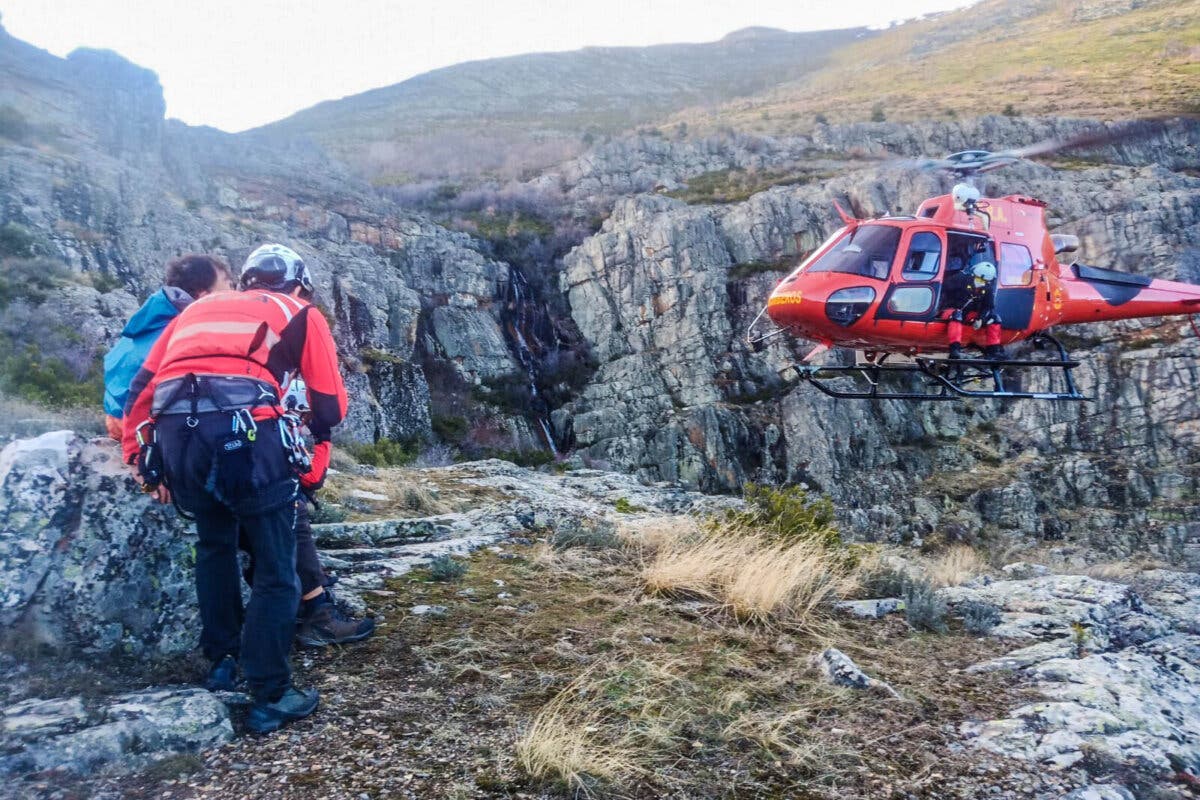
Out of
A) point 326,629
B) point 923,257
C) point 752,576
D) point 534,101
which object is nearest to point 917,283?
point 923,257

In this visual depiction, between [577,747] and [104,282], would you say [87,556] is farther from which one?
[104,282]

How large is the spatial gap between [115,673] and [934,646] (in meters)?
4.46

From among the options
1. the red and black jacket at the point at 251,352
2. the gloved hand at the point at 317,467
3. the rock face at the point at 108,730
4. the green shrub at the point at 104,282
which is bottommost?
the rock face at the point at 108,730

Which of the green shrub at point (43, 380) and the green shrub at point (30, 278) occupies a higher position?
the green shrub at point (30, 278)

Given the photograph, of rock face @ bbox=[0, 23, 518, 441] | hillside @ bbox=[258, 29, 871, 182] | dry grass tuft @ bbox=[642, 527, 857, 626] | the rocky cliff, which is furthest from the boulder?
hillside @ bbox=[258, 29, 871, 182]

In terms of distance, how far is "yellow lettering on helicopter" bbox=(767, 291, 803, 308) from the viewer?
7.59 meters

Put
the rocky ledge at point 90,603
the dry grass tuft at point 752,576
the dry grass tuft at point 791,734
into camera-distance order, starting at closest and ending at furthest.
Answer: the rocky ledge at point 90,603 < the dry grass tuft at point 791,734 < the dry grass tuft at point 752,576

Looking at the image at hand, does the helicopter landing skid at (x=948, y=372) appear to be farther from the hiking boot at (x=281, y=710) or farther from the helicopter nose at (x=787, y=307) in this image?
the hiking boot at (x=281, y=710)

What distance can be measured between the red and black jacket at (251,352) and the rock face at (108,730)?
97 centimetres

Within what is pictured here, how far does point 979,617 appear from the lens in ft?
16.1

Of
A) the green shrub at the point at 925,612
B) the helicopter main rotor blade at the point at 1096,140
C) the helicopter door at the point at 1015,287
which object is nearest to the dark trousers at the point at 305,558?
the green shrub at the point at 925,612

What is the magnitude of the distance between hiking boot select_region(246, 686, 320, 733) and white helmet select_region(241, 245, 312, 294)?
5.80ft

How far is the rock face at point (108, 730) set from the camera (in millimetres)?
2324

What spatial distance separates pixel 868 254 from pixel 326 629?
6.55m
